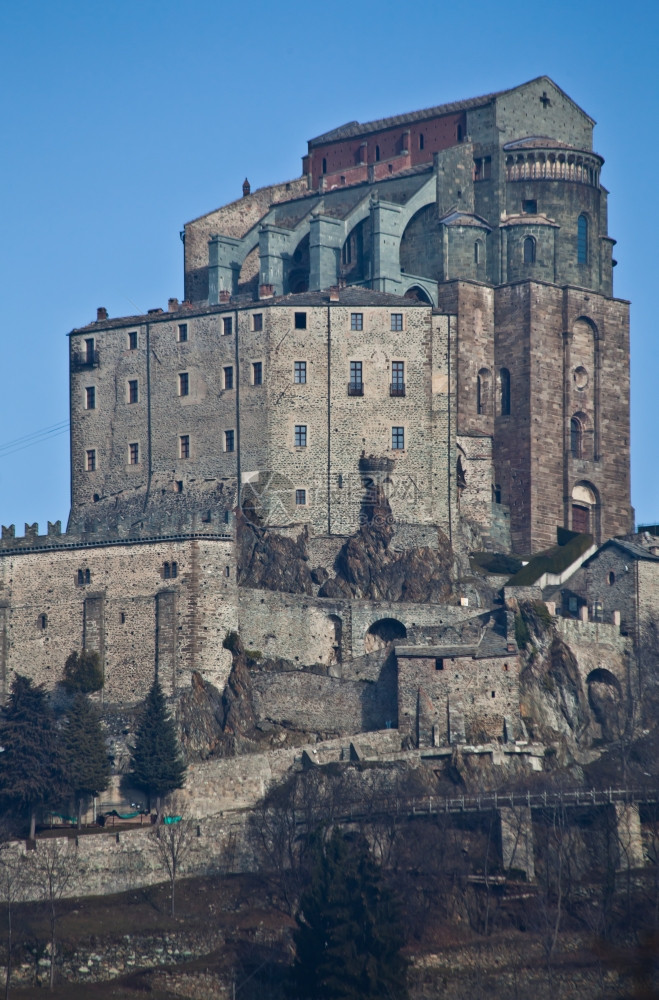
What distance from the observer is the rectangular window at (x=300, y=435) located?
11425 cm

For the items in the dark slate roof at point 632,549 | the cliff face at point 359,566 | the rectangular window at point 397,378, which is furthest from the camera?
the rectangular window at point 397,378

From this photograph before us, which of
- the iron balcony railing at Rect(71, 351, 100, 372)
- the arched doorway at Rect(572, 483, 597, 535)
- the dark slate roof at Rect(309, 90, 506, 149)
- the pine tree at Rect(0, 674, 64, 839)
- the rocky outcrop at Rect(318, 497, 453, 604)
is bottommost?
the pine tree at Rect(0, 674, 64, 839)

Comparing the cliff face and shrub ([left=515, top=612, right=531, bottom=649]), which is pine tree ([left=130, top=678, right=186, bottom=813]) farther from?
shrub ([left=515, top=612, right=531, bottom=649])

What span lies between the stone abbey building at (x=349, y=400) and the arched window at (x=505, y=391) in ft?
0.45

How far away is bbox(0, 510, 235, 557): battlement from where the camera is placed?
348 feet

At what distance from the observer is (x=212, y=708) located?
103m

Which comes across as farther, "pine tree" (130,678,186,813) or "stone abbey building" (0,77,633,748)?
"stone abbey building" (0,77,633,748)

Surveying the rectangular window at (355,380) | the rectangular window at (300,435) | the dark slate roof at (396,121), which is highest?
the dark slate roof at (396,121)

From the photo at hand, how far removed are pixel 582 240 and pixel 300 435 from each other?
719 inches

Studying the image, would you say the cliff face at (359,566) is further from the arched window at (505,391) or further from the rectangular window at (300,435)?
the arched window at (505,391)

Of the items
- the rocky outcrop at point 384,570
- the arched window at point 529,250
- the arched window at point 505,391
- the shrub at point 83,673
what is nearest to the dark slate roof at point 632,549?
the rocky outcrop at point 384,570

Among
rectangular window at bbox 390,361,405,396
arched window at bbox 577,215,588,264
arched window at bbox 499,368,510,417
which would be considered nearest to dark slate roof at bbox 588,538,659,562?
arched window at bbox 499,368,510,417

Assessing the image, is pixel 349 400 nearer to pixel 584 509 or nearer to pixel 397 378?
pixel 397 378

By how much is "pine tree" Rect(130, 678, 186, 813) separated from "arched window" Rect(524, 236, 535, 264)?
32.2m
